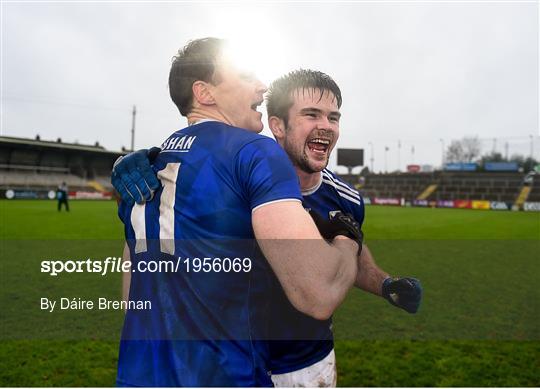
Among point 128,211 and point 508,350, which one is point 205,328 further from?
point 508,350

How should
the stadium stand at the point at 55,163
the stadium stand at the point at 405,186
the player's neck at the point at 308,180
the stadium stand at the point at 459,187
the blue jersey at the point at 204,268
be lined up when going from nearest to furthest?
1. the blue jersey at the point at 204,268
2. the player's neck at the point at 308,180
3. the stadium stand at the point at 55,163
4. the stadium stand at the point at 405,186
5. the stadium stand at the point at 459,187

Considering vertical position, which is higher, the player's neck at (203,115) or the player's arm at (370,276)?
the player's neck at (203,115)

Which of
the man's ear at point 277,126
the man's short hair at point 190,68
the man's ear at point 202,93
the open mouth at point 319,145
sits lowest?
the open mouth at point 319,145

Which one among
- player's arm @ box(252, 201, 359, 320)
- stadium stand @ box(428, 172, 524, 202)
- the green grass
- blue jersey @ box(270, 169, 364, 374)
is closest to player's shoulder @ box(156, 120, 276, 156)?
player's arm @ box(252, 201, 359, 320)

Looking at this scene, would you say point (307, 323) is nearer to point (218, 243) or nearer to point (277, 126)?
point (218, 243)

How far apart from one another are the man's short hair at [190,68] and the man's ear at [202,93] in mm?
13

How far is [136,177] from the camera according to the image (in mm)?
1432

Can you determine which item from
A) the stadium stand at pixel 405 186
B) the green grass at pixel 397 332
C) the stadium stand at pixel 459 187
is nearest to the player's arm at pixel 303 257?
the green grass at pixel 397 332

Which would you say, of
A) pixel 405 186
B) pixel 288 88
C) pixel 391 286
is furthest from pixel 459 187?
pixel 288 88

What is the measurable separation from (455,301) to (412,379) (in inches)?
127

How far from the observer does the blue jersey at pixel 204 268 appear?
4.15 ft

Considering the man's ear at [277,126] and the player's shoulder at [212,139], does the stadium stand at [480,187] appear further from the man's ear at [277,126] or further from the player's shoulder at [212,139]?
the player's shoulder at [212,139]

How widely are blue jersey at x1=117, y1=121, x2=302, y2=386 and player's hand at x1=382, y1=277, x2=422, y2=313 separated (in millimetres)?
501

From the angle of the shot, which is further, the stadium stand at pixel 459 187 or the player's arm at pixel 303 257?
the stadium stand at pixel 459 187
